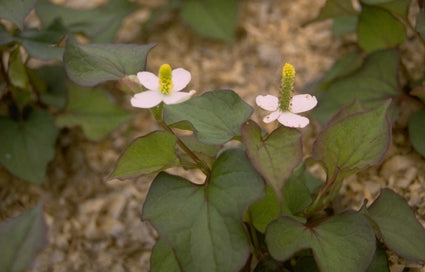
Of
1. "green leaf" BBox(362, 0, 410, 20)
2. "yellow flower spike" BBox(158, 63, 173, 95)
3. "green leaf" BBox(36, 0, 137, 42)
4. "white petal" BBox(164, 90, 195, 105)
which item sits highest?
"green leaf" BBox(362, 0, 410, 20)

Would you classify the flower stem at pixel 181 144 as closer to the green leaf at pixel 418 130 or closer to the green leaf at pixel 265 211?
the green leaf at pixel 265 211

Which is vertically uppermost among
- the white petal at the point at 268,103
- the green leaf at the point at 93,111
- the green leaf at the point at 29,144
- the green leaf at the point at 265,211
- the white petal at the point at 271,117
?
the white petal at the point at 268,103

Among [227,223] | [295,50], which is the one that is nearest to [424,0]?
[295,50]

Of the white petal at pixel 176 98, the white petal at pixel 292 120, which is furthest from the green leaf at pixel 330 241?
the white petal at pixel 176 98

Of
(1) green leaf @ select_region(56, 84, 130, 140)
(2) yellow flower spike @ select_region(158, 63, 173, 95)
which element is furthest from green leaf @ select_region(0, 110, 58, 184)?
(2) yellow flower spike @ select_region(158, 63, 173, 95)

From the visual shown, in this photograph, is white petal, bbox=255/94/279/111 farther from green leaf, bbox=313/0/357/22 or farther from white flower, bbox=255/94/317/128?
green leaf, bbox=313/0/357/22

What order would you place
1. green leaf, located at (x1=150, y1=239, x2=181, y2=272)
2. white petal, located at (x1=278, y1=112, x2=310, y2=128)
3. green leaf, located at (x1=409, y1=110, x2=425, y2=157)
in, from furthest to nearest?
1. green leaf, located at (x1=409, y1=110, x2=425, y2=157)
2. green leaf, located at (x1=150, y1=239, x2=181, y2=272)
3. white petal, located at (x1=278, y1=112, x2=310, y2=128)

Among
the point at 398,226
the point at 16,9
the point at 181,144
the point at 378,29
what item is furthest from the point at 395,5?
the point at 16,9
